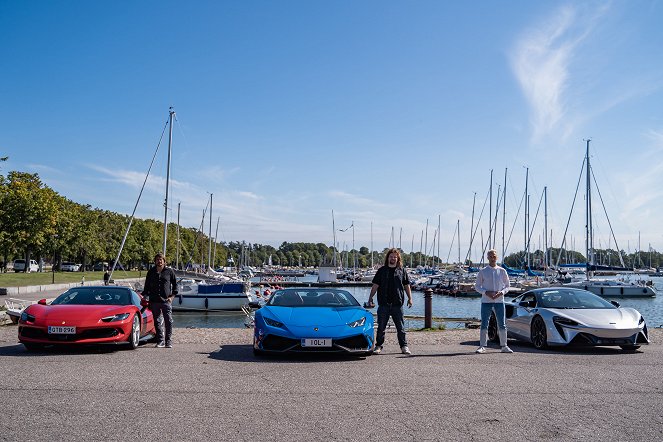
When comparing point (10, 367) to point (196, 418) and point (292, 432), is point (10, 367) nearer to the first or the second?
point (196, 418)

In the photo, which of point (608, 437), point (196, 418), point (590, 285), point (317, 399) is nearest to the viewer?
point (608, 437)

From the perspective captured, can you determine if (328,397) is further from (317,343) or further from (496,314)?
(496,314)

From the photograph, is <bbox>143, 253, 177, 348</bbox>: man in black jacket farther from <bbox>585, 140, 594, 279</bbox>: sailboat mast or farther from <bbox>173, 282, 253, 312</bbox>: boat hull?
<bbox>585, 140, 594, 279</bbox>: sailboat mast

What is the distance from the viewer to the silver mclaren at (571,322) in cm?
1095

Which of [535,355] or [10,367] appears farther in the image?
[535,355]

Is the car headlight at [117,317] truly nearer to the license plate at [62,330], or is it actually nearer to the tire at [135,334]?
the tire at [135,334]

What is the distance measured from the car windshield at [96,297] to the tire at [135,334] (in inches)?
23.9

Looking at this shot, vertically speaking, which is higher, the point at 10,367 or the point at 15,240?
the point at 15,240

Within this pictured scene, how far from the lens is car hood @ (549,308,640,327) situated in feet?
36.4

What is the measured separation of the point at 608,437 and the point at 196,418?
362 cm

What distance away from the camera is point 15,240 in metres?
46.9

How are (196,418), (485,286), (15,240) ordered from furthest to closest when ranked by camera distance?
1. (15,240)
2. (485,286)
3. (196,418)

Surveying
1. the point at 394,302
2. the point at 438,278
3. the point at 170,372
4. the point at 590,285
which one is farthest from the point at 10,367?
the point at 438,278

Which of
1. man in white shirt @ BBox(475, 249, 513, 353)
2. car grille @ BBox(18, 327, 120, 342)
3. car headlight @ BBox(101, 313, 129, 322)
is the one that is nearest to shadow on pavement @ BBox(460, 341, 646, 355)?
man in white shirt @ BBox(475, 249, 513, 353)
